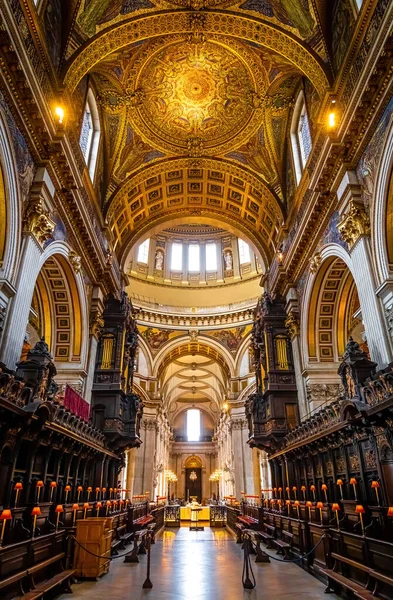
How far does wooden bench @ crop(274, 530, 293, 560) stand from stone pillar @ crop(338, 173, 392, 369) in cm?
486

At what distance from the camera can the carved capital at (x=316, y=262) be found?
1316 cm

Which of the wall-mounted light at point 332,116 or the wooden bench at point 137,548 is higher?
the wall-mounted light at point 332,116

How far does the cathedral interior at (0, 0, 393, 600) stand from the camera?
7449 millimetres

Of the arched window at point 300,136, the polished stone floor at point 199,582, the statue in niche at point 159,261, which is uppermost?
the statue in niche at point 159,261

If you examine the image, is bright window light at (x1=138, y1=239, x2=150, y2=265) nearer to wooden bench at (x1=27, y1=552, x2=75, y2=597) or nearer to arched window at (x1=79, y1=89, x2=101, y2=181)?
arched window at (x1=79, y1=89, x2=101, y2=181)

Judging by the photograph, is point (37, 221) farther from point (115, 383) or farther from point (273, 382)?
point (273, 382)

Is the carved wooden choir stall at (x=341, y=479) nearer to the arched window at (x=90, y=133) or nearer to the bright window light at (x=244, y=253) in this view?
the arched window at (x=90, y=133)

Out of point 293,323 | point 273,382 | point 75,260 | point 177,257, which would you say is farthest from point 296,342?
point 177,257

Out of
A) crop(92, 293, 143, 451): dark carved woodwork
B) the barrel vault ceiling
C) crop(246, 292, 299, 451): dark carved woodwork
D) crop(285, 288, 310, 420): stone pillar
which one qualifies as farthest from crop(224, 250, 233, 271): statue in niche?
crop(285, 288, 310, 420): stone pillar

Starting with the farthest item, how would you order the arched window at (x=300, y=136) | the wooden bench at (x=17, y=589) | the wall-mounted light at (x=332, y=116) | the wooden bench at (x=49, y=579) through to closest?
the arched window at (x=300, y=136)
the wall-mounted light at (x=332, y=116)
the wooden bench at (x=49, y=579)
the wooden bench at (x=17, y=589)

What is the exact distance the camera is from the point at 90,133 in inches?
618

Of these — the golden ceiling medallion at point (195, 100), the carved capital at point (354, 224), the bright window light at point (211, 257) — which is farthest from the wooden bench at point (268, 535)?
the bright window light at point (211, 257)

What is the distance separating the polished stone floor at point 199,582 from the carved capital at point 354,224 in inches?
281

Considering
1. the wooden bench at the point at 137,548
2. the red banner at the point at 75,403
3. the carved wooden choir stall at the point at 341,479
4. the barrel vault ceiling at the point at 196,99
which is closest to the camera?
the carved wooden choir stall at the point at 341,479
